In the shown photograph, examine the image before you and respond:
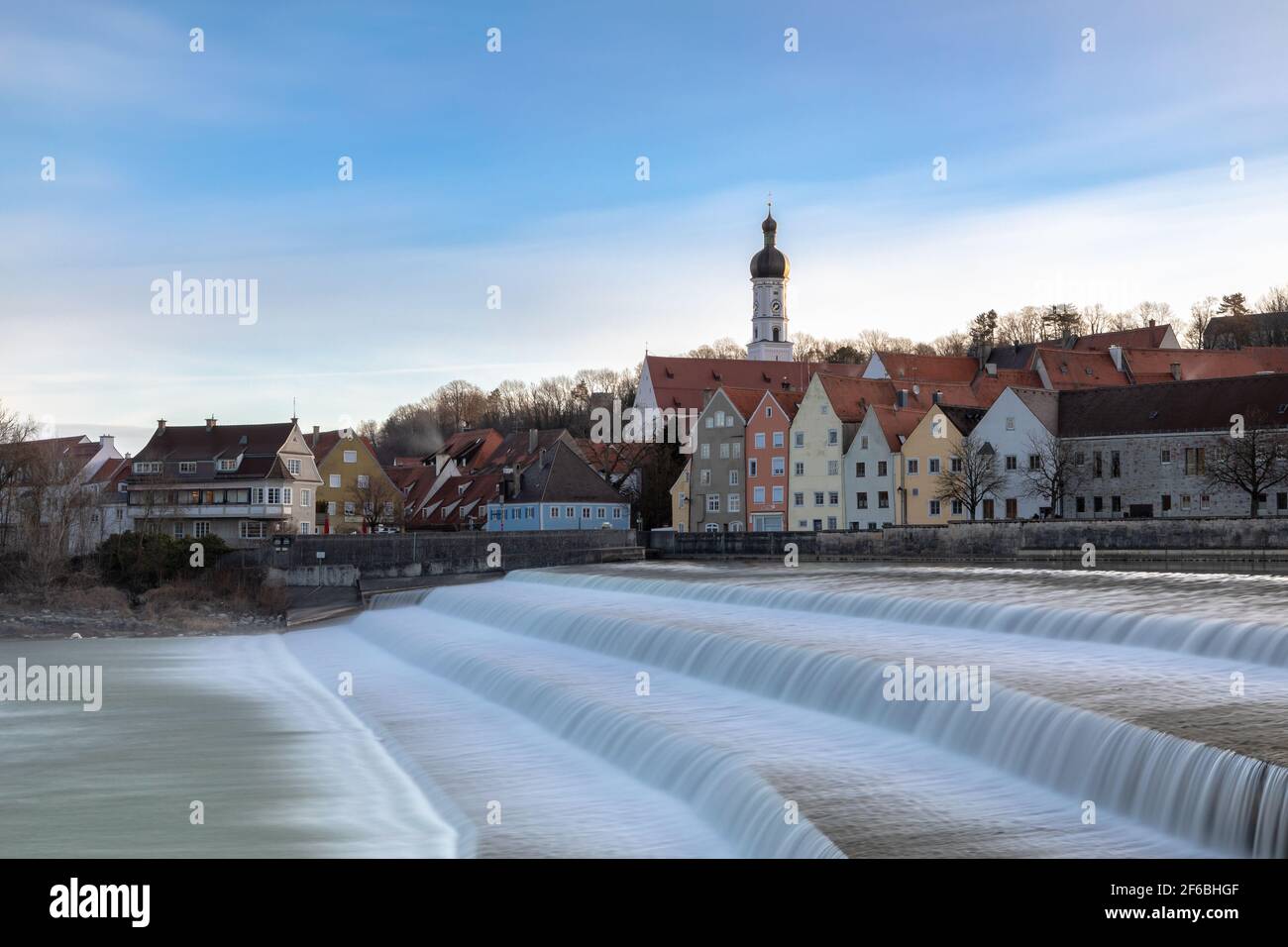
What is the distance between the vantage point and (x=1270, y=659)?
65.7ft

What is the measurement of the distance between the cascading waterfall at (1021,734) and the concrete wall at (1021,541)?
21.6m

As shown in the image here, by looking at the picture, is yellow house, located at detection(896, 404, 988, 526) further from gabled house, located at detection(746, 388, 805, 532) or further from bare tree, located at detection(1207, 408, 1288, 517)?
bare tree, located at detection(1207, 408, 1288, 517)

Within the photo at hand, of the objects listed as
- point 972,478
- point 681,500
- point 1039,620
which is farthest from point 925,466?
point 1039,620

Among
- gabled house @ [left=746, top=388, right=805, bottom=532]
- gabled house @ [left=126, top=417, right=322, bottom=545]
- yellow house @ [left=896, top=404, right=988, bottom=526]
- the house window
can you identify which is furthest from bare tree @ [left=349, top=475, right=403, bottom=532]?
yellow house @ [left=896, top=404, right=988, bottom=526]

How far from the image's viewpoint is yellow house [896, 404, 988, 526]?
211 ft

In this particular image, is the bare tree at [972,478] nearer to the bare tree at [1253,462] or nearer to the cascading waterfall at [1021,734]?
the bare tree at [1253,462]

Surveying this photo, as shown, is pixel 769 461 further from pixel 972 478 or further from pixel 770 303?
pixel 770 303

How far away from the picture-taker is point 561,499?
2992 inches

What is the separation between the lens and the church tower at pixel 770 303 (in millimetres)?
123812

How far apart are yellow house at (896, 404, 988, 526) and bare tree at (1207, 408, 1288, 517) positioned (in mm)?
13813

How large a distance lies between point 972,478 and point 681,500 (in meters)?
22.6
